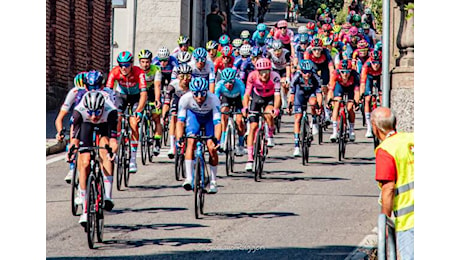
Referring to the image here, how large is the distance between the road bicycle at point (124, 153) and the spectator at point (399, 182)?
10.2m

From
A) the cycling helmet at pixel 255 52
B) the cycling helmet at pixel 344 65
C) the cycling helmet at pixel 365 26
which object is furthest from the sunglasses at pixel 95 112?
the cycling helmet at pixel 365 26

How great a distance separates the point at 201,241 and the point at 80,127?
7.99 ft

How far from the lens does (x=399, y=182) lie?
9.32 meters

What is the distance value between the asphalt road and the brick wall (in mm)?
10365

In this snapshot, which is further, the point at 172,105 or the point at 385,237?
the point at 172,105

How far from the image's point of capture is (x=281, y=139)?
26.3 m

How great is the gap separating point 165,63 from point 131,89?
316 centimetres

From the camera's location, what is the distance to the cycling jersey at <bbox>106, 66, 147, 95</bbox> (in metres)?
20.8

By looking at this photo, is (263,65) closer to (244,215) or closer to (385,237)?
(244,215)

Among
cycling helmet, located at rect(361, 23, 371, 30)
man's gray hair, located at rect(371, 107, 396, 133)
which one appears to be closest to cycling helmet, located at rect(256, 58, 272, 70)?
man's gray hair, located at rect(371, 107, 396, 133)

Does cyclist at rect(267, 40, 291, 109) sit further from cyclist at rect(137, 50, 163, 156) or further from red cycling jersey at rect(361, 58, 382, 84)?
cyclist at rect(137, 50, 163, 156)

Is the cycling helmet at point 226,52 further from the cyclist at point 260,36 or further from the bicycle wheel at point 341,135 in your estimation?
the cyclist at point 260,36

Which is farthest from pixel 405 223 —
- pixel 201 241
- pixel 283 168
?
pixel 283 168

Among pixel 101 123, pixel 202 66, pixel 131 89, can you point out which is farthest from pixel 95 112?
pixel 202 66
